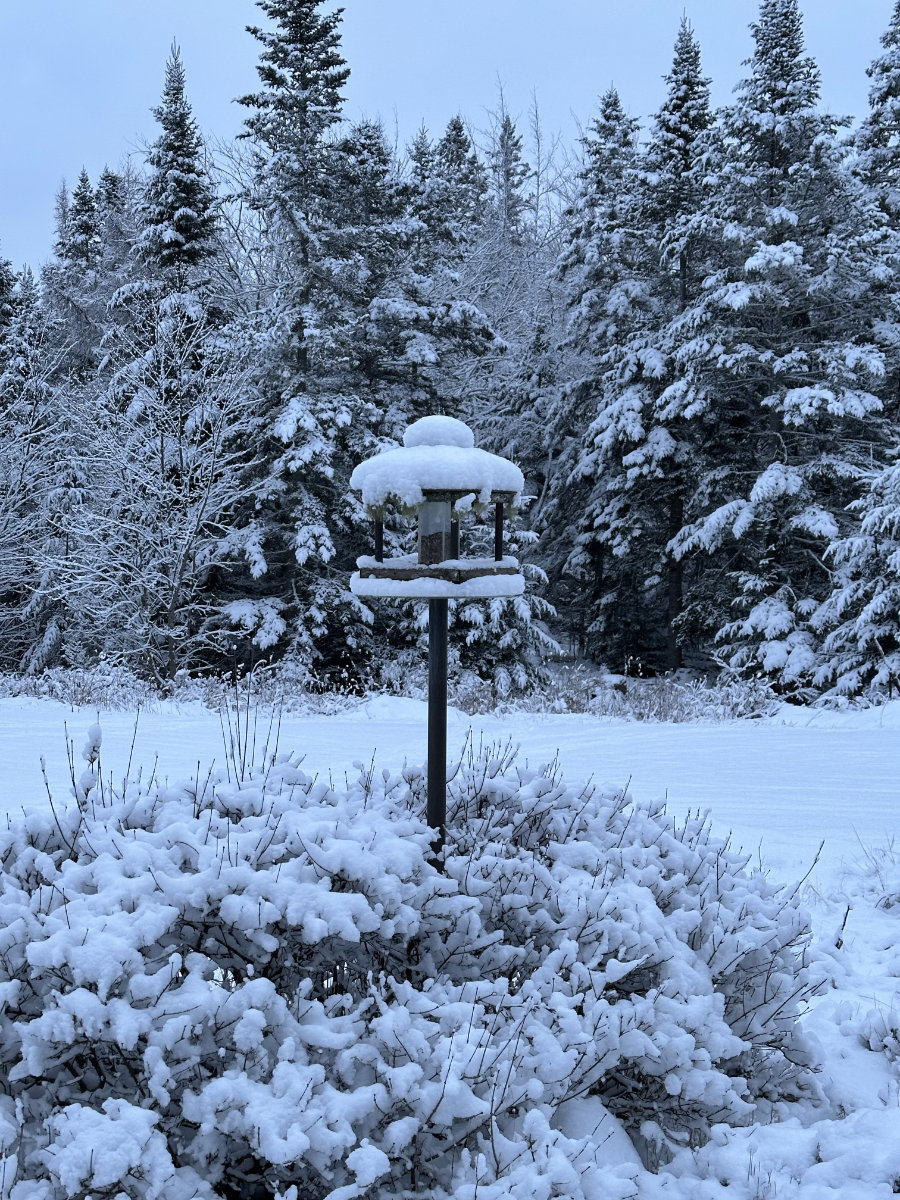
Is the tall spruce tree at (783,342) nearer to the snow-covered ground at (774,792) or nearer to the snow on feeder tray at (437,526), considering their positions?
the snow-covered ground at (774,792)

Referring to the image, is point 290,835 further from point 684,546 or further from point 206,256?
point 206,256

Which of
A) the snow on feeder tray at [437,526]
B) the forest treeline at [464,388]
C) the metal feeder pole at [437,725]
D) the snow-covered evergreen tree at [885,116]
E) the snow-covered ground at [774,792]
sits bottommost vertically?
the snow-covered ground at [774,792]

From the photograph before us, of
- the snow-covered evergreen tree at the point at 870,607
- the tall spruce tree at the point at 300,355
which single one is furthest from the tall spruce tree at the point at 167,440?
the snow-covered evergreen tree at the point at 870,607

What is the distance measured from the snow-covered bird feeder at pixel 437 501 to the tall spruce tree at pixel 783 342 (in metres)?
11.3

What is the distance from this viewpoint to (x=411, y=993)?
2561 mm

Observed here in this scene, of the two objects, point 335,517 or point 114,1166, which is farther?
point 335,517

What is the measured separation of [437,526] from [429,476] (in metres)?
0.24

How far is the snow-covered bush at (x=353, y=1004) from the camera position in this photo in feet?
6.98

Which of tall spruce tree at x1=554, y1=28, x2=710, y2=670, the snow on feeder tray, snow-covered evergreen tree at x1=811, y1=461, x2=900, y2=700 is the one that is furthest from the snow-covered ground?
tall spruce tree at x1=554, y1=28, x2=710, y2=670

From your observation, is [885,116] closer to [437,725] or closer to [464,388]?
[464,388]

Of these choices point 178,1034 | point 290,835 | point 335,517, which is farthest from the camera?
point 335,517

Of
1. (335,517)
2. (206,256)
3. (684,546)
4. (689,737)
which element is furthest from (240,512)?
(689,737)

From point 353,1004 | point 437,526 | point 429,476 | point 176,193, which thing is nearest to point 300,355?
point 176,193

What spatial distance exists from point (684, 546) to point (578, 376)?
600cm
